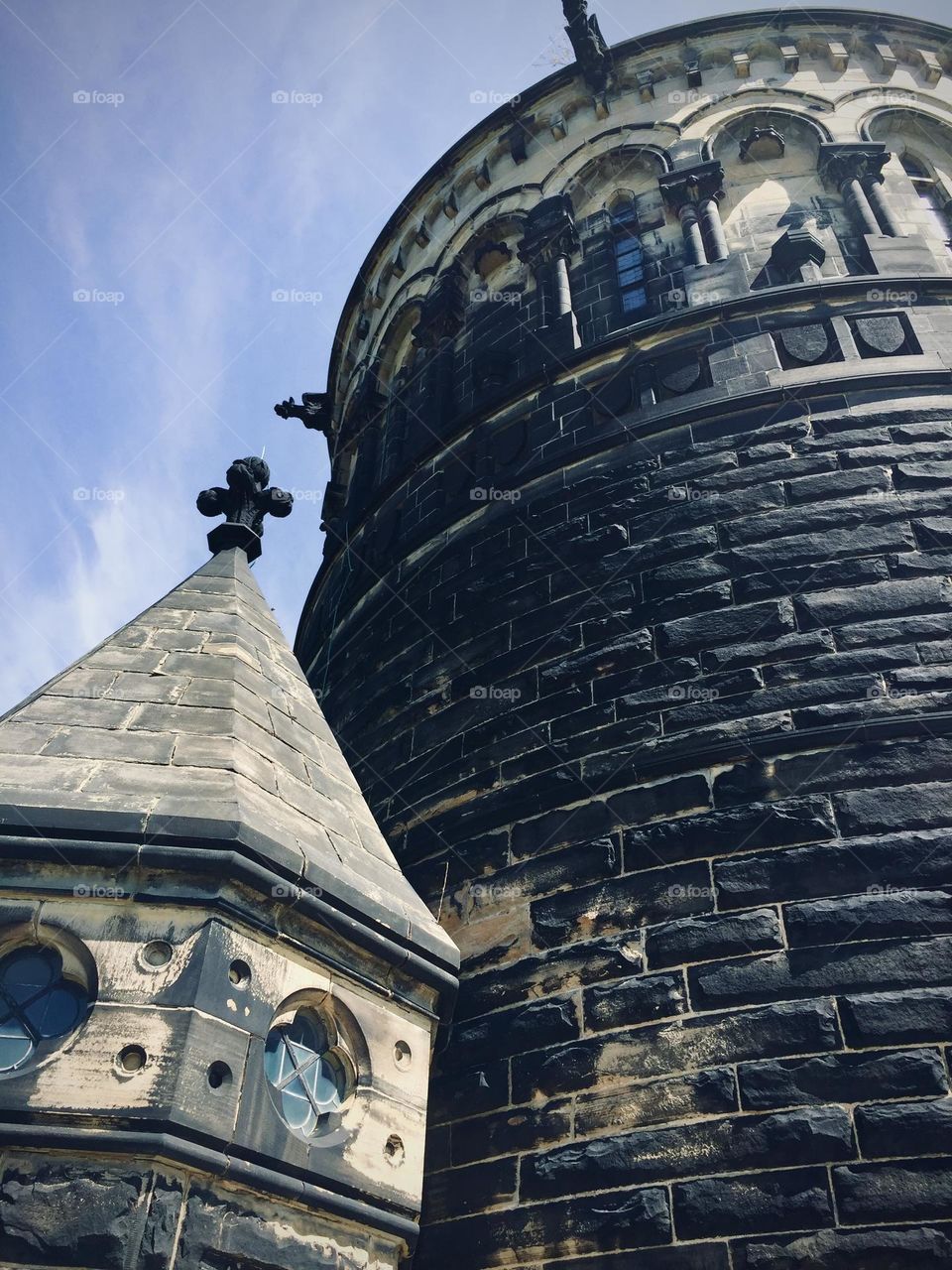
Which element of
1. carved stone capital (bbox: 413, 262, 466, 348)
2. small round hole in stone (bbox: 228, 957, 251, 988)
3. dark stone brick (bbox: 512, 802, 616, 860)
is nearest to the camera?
small round hole in stone (bbox: 228, 957, 251, 988)

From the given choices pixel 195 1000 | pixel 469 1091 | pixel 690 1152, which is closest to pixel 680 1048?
pixel 690 1152

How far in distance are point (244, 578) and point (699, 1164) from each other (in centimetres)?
336

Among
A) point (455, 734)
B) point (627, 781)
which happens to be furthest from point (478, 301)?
point (627, 781)

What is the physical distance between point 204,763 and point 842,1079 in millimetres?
2123

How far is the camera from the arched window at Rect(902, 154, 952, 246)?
24.4 feet

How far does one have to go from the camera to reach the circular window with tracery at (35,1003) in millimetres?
2975

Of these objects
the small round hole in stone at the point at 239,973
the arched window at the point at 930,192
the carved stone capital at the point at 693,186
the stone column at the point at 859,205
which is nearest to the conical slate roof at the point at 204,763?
the small round hole in stone at the point at 239,973

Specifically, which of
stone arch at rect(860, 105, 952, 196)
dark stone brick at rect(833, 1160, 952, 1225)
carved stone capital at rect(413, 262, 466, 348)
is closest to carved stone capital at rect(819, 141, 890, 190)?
stone arch at rect(860, 105, 952, 196)

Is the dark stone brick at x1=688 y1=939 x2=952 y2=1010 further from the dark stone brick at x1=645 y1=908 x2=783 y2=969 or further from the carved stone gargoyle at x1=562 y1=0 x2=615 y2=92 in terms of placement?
the carved stone gargoyle at x1=562 y1=0 x2=615 y2=92

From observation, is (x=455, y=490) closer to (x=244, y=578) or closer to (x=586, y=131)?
(x=244, y=578)

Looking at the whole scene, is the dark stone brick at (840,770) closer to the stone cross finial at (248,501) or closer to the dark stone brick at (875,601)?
the dark stone brick at (875,601)

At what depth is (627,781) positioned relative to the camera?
4562 mm

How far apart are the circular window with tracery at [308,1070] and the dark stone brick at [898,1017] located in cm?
149

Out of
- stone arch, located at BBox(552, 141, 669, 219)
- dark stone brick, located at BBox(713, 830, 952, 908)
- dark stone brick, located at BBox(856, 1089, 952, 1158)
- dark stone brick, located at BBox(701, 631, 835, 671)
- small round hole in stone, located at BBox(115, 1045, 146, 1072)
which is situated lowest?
small round hole in stone, located at BBox(115, 1045, 146, 1072)
